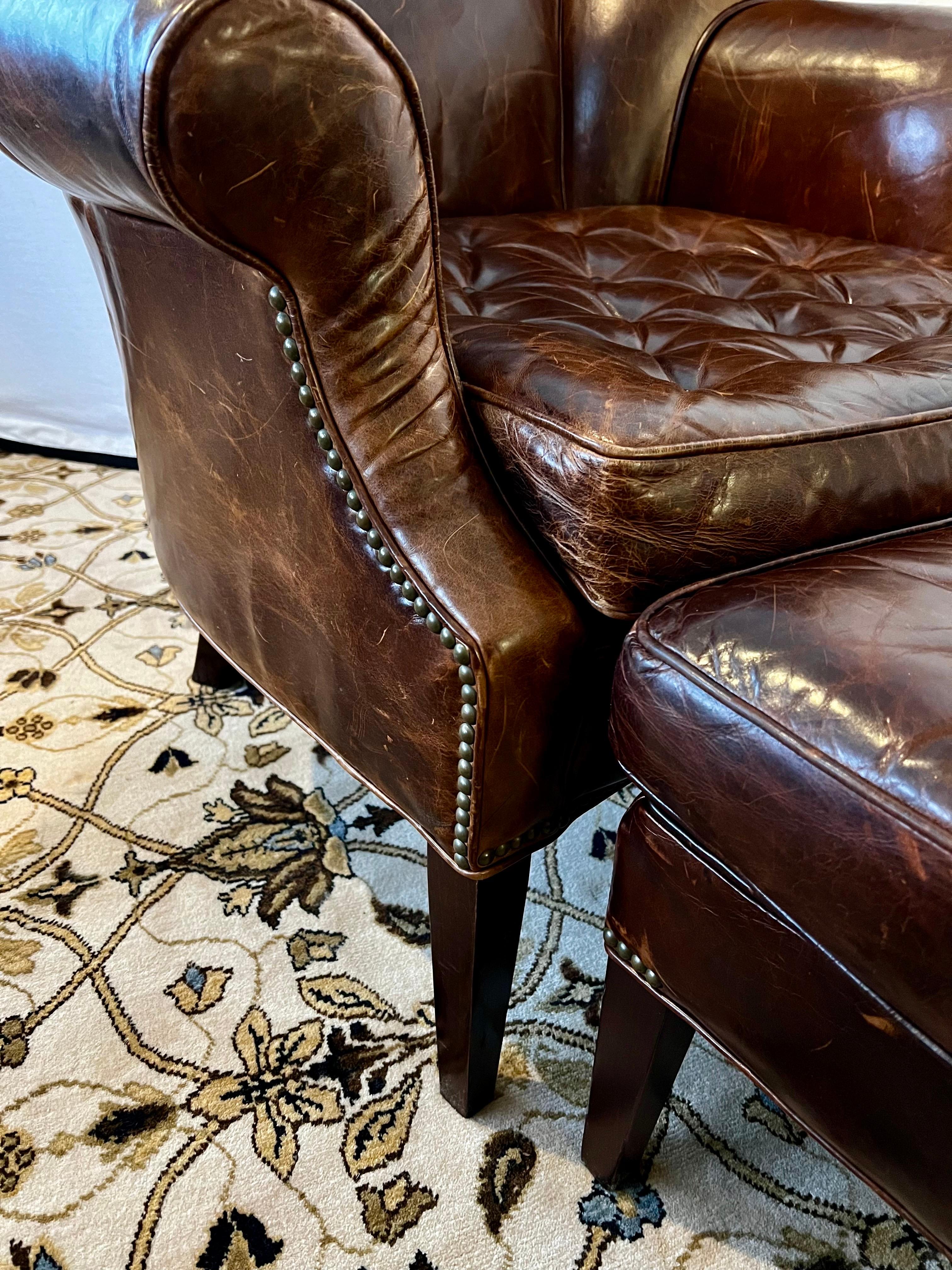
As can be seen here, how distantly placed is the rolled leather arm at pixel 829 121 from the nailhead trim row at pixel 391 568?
2.86ft

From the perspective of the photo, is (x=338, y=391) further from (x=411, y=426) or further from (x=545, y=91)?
(x=545, y=91)

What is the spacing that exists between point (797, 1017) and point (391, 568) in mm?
349

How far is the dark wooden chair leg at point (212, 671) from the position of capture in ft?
3.97

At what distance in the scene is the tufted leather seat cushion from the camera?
22.0 inches

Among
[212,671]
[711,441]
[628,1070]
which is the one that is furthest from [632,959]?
[212,671]

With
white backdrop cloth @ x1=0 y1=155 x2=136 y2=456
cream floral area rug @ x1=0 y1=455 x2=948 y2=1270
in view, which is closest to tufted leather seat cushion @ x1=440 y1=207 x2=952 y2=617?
cream floral area rug @ x1=0 y1=455 x2=948 y2=1270

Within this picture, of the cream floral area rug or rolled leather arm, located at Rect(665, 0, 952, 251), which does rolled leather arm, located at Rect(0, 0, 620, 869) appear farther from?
rolled leather arm, located at Rect(665, 0, 952, 251)

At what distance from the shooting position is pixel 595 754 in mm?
647

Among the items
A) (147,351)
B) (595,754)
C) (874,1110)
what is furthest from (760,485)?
(147,351)

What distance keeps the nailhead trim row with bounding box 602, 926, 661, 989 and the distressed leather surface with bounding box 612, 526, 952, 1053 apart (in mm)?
137

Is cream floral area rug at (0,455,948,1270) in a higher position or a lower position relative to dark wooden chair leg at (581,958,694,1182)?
lower

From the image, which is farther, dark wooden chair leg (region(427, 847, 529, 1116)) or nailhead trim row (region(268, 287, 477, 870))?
dark wooden chair leg (region(427, 847, 529, 1116))

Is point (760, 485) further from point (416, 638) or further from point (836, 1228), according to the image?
point (836, 1228)

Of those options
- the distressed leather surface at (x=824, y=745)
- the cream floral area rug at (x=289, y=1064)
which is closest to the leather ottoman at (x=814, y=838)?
the distressed leather surface at (x=824, y=745)
